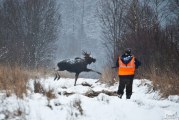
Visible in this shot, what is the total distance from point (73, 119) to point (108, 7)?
55.7 ft

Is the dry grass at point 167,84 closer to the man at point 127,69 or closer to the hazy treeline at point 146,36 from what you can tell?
the hazy treeline at point 146,36

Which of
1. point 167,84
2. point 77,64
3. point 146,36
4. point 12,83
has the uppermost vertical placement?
point 146,36

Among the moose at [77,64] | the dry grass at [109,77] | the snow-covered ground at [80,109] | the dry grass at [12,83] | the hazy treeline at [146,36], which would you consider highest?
the hazy treeline at [146,36]

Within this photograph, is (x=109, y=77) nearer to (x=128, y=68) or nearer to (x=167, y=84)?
(x=128, y=68)

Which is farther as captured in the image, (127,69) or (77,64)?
(77,64)

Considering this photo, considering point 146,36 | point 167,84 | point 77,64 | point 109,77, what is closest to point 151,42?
point 146,36

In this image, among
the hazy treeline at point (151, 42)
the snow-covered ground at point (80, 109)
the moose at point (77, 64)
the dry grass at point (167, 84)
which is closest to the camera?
the snow-covered ground at point (80, 109)

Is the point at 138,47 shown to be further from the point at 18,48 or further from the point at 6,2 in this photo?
the point at 6,2

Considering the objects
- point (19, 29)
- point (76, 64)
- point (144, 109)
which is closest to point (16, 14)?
point (19, 29)

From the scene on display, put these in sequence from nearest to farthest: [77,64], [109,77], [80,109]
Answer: [80,109] → [77,64] → [109,77]

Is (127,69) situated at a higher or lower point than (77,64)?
higher

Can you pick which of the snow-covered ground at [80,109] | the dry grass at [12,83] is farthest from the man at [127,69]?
the dry grass at [12,83]

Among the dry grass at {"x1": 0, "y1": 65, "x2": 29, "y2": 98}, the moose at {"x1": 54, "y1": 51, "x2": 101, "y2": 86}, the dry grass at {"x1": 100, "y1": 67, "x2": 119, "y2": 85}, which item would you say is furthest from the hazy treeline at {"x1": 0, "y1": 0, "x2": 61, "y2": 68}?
the dry grass at {"x1": 0, "y1": 65, "x2": 29, "y2": 98}

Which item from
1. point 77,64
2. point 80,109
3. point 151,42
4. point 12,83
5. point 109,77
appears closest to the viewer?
point 80,109
